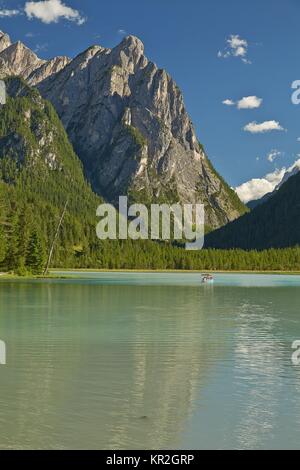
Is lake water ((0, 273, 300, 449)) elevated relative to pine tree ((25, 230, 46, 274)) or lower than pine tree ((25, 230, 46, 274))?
lower

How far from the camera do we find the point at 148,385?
1100 inches

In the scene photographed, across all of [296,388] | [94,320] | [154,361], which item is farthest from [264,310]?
[296,388]

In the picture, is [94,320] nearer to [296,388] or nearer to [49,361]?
[49,361]

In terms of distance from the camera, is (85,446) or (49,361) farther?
(49,361)

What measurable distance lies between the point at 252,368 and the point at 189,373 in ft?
12.8

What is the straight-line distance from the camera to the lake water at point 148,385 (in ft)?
66.4

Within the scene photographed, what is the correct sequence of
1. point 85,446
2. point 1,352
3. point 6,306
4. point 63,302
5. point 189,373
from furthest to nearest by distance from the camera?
point 63,302, point 6,306, point 1,352, point 189,373, point 85,446

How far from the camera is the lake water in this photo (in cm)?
2025

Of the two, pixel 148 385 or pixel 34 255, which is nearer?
pixel 148 385

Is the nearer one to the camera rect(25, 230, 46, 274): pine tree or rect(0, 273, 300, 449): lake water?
rect(0, 273, 300, 449): lake water

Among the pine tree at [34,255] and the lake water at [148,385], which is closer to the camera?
the lake water at [148,385]

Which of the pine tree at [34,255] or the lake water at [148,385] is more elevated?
the pine tree at [34,255]

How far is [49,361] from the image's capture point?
3394 centimetres

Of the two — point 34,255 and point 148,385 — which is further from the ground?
point 34,255
